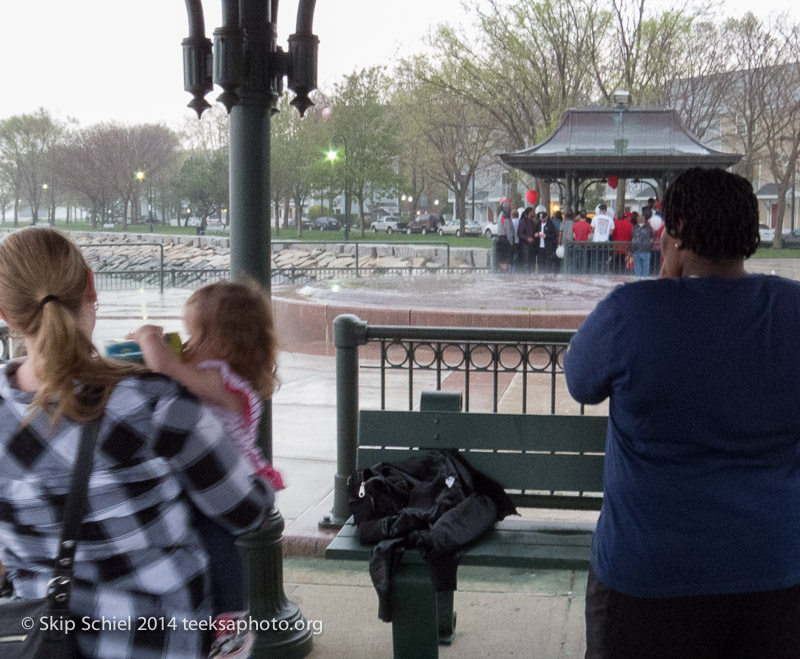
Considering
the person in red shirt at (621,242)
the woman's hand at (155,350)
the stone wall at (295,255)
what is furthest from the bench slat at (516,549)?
the stone wall at (295,255)

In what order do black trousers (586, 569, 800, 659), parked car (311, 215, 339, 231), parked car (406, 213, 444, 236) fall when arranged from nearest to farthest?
black trousers (586, 569, 800, 659), parked car (406, 213, 444, 236), parked car (311, 215, 339, 231)

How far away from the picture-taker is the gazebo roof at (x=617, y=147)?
23.1 meters

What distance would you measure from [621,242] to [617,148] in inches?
104

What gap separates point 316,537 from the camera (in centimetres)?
498

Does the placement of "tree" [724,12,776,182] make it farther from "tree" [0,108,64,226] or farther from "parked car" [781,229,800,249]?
"tree" [0,108,64,226]

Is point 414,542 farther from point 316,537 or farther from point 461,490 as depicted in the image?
point 316,537

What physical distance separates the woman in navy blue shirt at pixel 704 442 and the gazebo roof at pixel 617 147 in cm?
2125

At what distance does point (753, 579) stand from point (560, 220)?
2347 centimetres

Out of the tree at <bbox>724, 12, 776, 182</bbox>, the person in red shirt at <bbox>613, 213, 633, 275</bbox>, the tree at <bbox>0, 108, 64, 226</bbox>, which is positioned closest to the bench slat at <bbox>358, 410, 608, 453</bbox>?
the person in red shirt at <bbox>613, 213, 633, 275</bbox>

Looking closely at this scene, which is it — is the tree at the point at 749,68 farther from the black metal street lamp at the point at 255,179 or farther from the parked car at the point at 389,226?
the black metal street lamp at the point at 255,179

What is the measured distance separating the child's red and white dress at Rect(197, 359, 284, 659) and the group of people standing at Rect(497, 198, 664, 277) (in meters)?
20.4

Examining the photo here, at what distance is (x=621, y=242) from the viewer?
22531 mm

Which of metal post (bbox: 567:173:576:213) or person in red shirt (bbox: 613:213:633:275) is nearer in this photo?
person in red shirt (bbox: 613:213:633:275)

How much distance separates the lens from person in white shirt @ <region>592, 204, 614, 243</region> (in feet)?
75.9
